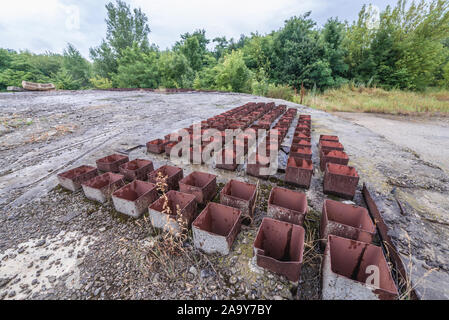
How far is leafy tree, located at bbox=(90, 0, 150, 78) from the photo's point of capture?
25547 millimetres

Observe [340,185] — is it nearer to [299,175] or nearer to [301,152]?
[299,175]

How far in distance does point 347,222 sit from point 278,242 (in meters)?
0.75

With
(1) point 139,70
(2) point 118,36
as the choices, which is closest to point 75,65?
(2) point 118,36

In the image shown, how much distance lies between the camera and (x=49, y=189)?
7.68ft

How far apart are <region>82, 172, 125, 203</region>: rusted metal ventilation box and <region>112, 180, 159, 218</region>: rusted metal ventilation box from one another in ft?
0.85

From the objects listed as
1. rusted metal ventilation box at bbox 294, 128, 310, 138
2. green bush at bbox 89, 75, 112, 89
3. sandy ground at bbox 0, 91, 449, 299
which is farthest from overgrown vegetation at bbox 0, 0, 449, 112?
sandy ground at bbox 0, 91, 449, 299

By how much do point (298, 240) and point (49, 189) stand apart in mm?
2985

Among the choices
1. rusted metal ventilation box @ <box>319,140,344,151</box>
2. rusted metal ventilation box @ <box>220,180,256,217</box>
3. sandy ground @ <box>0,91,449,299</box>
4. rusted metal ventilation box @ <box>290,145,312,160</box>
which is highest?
rusted metal ventilation box @ <box>319,140,344,151</box>

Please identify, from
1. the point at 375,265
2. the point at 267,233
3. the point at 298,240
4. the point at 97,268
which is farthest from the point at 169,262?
the point at 375,265

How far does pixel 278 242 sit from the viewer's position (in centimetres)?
156

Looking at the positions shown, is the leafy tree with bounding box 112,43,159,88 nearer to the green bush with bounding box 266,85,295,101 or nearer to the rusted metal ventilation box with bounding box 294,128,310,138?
the green bush with bounding box 266,85,295,101

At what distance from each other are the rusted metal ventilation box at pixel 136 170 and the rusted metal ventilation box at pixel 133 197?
31 centimetres

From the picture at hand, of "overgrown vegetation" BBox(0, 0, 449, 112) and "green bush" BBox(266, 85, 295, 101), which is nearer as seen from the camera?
"green bush" BBox(266, 85, 295, 101)

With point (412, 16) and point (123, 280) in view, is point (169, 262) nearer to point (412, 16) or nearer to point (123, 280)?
point (123, 280)
